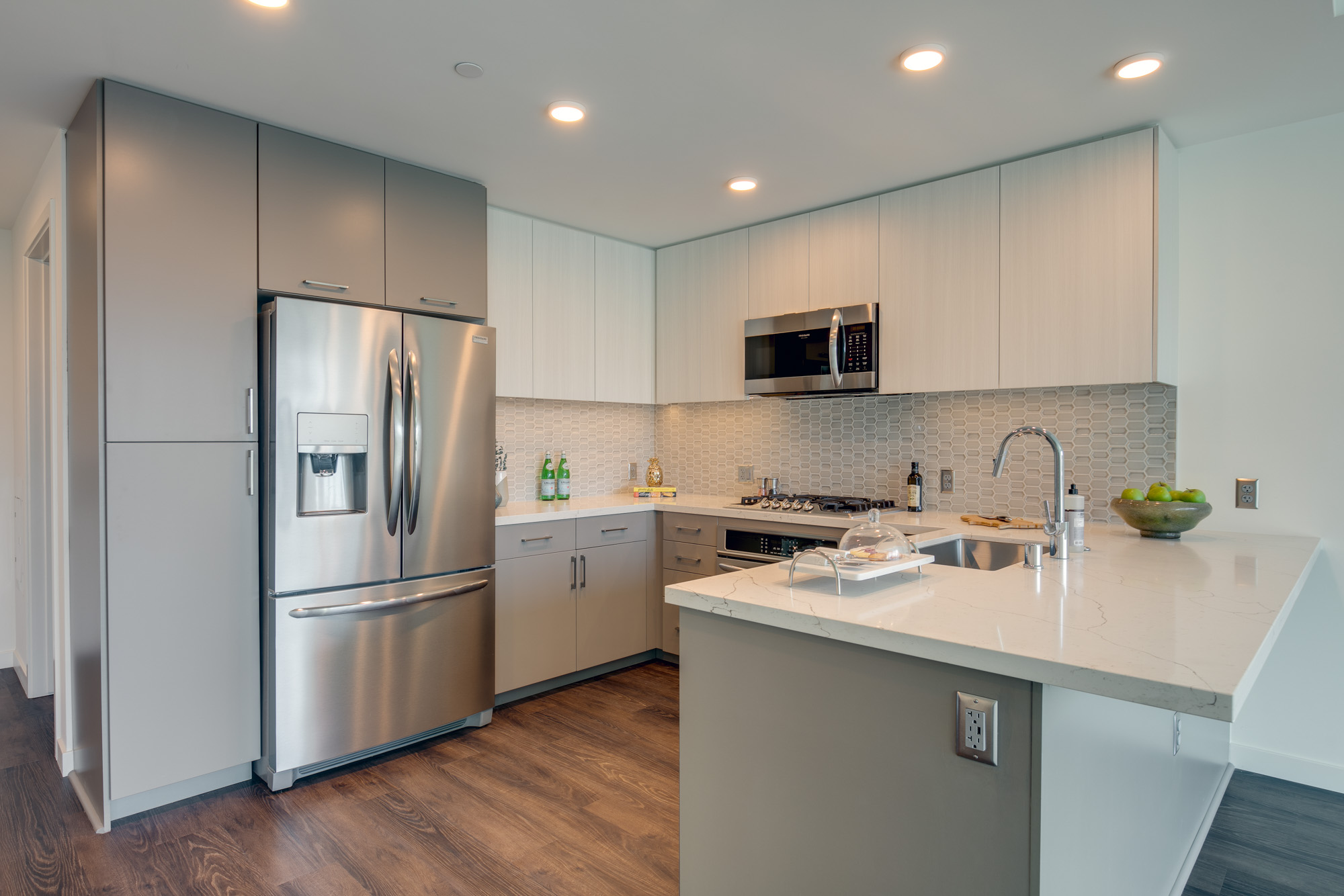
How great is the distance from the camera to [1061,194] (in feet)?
9.37

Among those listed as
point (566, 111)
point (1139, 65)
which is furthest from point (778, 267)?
point (1139, 65)

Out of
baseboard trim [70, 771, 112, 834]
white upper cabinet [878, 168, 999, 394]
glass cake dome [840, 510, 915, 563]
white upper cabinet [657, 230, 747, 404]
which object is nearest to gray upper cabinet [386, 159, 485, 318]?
white upper cabinet [657, 230, 747, 404]

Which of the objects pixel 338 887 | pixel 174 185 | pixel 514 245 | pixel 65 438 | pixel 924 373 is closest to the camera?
Answer: pixel 338 887

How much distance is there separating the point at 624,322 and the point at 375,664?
2363 millimetres

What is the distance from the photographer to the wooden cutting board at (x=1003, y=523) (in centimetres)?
294

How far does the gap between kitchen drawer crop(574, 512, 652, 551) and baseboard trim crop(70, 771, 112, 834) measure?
6.57ft

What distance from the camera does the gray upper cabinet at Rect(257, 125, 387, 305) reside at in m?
2.62

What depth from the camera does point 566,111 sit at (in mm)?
2543

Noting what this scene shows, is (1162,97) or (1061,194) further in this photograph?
(1061,194)

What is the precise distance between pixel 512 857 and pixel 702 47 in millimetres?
2507

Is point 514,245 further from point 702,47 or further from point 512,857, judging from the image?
point 512,857

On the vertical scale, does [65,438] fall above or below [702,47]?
below

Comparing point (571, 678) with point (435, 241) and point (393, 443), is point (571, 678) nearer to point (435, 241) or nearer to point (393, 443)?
point (393, 443)

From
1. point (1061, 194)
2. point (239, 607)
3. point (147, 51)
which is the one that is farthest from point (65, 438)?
point (1061, 194)
